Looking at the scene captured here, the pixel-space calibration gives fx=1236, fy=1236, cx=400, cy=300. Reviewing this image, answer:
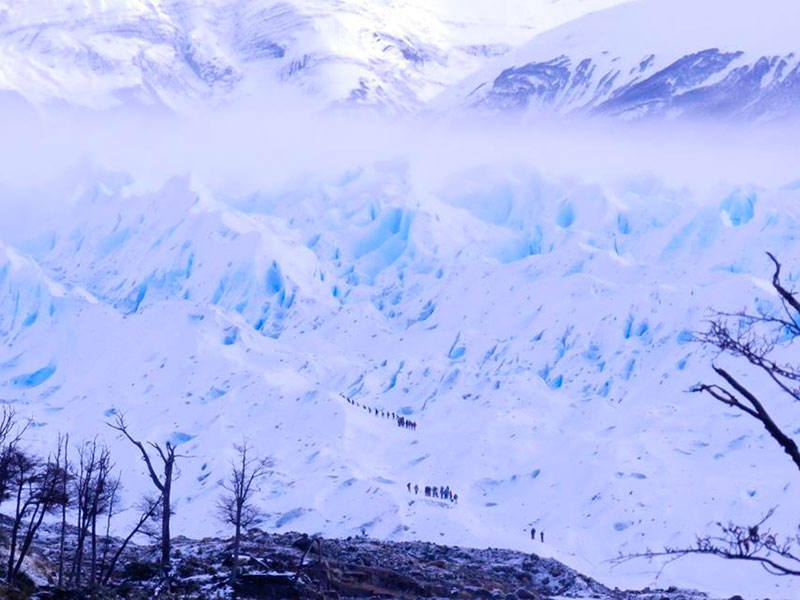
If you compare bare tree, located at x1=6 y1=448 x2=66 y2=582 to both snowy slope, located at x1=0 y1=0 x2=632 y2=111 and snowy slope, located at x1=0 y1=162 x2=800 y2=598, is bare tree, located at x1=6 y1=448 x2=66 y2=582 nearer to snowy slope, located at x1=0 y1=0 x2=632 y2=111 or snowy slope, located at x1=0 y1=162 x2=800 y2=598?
snowy slope, located at x1=0 y1=162 x2=800 y2=598

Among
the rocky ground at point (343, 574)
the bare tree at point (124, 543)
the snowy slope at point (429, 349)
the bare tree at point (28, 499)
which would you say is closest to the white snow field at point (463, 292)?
the snowy slope at point (429, 349)

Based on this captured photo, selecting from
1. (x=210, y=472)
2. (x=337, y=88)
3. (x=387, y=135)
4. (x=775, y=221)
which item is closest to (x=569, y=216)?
(x=775, y=221)

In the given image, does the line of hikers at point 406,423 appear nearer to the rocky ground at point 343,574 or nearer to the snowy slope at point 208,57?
the rocky ground at point 343,574

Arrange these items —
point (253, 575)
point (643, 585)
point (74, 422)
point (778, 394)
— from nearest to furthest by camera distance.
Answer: point (253, 575)
point (643, 585)
point (778, 394)
point (74, 422)

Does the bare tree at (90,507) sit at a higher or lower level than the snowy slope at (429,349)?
lower

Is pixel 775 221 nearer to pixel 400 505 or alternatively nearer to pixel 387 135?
pixel 400 505

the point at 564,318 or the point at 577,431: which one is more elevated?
the point at 564,318
